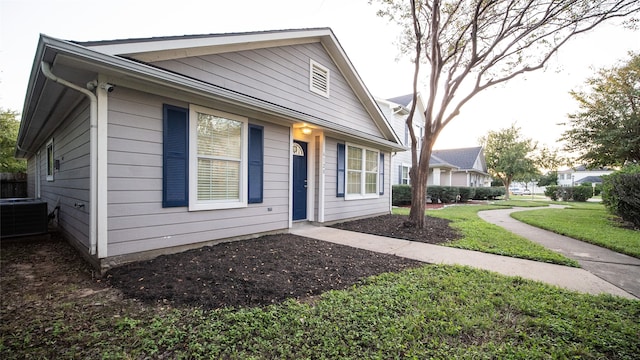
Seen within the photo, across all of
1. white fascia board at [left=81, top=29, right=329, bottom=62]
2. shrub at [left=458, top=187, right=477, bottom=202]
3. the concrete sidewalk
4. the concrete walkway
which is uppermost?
white fascia board at [left=81, top=29, right=329, bottom=62]

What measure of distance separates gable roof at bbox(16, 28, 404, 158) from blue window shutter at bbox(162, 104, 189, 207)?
0.40m

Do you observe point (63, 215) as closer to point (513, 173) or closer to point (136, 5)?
point (136, 5)

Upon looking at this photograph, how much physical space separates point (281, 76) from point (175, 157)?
120 inches

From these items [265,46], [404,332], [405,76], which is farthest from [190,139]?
[405,76]

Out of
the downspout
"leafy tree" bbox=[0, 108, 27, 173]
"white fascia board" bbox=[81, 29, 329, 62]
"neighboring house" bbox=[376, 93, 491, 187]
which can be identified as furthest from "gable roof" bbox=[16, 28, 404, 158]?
"leafy tree" bbox=[0, 108, 27, 173]

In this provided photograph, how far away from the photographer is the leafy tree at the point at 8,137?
48.4 feet

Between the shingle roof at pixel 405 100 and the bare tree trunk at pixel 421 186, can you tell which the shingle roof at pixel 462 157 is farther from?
the bare tree trunk at pixel 421 186

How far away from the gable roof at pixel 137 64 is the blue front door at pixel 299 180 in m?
0.94

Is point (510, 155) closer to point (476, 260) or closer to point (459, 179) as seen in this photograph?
point (459, 179)

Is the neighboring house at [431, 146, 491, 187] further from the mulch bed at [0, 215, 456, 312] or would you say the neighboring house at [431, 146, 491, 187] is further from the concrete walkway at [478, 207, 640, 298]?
the mulch bed at [0, 215, 456, 312]

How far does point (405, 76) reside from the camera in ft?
25.1

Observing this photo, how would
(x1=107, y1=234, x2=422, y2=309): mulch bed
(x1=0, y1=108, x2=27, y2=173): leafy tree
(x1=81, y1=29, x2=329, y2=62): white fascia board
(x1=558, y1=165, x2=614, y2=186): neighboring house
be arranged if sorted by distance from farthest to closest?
1. (x1=558, y1=165, x2=614, y2=186): neighboring house
2. (x1=0, y1=108, x2=27, y2=173): leafy tree
3. (x1=81, y1=29, x2=329, y2=62): white fascia board
4. (x1=107, y1=234, x2=422, y2=309): mulch bed

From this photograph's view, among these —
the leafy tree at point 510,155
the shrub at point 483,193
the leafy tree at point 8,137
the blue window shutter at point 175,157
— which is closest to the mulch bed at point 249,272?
the blue window shutter at point 175,157

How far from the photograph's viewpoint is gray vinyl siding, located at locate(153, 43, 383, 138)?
4.48m
